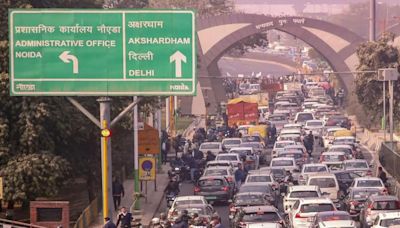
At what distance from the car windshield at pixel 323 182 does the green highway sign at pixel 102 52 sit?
16.3 meters

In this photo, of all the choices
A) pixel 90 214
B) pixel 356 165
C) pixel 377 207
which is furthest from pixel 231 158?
pixel 377 207

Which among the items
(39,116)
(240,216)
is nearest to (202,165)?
(39,116)

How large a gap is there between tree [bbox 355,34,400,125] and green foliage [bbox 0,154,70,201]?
152 feet

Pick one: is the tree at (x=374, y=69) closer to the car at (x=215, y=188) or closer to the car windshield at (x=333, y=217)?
the car at (x=215, y=188)

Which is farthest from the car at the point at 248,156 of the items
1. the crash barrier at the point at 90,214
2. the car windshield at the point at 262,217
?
the car windshield at the point at 262,217

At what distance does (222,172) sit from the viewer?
55469 mm

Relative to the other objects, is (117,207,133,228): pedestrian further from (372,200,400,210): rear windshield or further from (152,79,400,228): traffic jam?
(372,200,400,210): rear windshield

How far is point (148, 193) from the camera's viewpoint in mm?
57531

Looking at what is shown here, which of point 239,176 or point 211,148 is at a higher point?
point 211,148

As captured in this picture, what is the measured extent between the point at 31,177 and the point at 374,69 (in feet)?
160

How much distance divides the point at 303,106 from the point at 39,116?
67770mm

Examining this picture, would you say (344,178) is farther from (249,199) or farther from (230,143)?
(230,143)

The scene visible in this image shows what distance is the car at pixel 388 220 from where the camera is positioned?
116 ft

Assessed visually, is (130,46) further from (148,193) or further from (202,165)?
(202,165)
